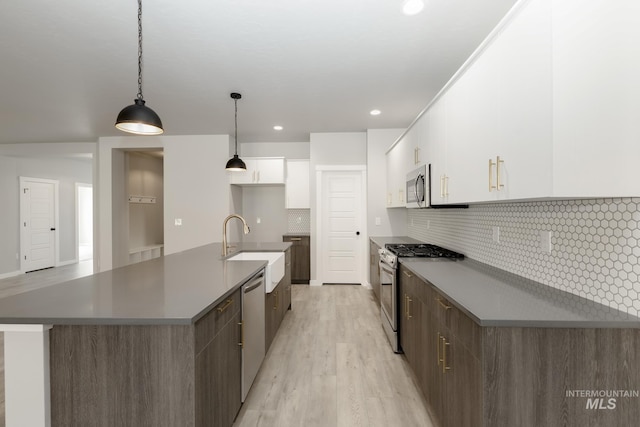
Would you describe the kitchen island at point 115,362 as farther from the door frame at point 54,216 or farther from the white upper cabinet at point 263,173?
the door frame at point 54,216

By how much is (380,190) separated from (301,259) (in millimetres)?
1904

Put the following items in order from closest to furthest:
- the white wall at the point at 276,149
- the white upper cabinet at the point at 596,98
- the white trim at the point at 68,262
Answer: the white upper cabinet at the point at 596,98 → the white wall at the point at 276,149 → the white trim at the point at 68,262

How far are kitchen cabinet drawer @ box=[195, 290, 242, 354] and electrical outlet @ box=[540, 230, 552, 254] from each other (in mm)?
1840

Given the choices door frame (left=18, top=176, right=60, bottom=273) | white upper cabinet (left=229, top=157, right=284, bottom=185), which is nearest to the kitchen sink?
white upper cabinet (left=229, top=157, right=284, bottom=185)

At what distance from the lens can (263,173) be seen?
5.70m

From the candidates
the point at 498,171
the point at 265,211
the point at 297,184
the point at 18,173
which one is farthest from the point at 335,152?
the point at 18,173

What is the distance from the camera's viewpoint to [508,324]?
3.95 feet

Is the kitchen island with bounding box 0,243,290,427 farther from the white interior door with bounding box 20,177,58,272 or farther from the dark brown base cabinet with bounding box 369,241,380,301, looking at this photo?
the white interior door with bounding box 20,177,58,272

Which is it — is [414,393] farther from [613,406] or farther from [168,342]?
[168,342]

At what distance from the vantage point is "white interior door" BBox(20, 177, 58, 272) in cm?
679

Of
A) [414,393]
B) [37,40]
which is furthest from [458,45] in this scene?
[37,40]

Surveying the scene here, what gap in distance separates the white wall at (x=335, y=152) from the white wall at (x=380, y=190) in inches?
9.8

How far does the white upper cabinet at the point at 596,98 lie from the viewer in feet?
3.62

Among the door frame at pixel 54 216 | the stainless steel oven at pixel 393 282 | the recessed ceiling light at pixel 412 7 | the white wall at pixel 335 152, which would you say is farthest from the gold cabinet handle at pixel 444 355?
the door frame at pixel 54 216
